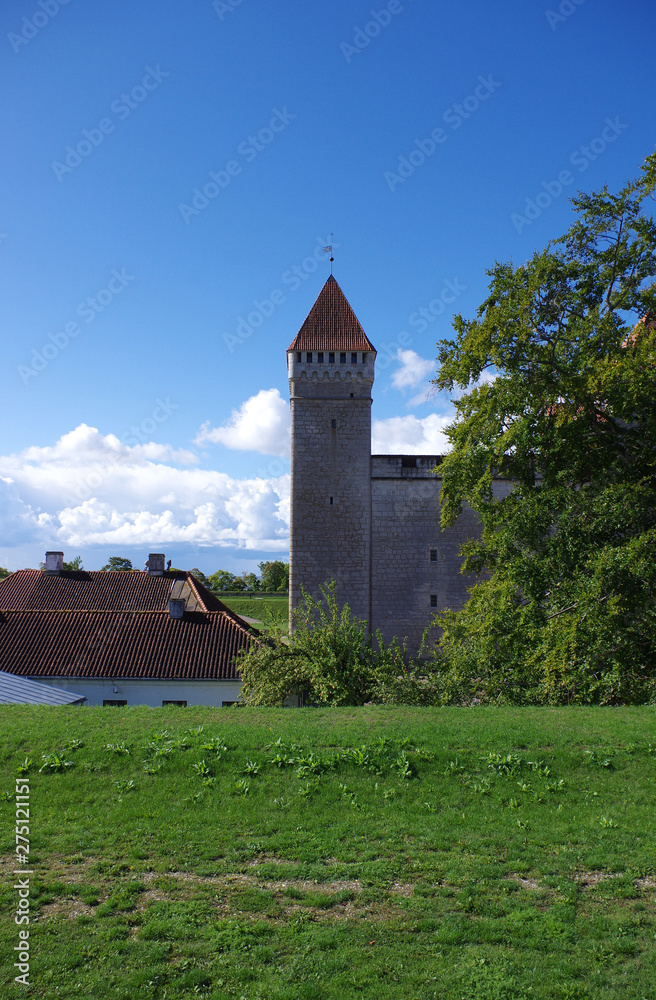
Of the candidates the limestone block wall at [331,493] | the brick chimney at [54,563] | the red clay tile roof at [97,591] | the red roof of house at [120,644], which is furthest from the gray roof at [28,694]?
the brick chimney at [54,563]

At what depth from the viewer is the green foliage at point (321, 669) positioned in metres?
12.3

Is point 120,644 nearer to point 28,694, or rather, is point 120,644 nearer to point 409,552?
point 28,694

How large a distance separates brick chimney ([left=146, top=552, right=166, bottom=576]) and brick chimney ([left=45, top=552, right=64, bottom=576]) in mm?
4444

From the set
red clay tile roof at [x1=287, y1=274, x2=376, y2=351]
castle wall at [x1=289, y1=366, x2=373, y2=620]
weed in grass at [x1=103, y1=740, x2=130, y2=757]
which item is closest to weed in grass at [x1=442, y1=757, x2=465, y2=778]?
weed in grass at [x1=103, y1=740, x2=130, y2=757]

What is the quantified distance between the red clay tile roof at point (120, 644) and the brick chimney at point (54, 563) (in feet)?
39.8

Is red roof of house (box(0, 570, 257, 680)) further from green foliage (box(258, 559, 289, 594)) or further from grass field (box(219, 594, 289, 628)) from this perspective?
green foliage (box(258, 559, 289, 594))

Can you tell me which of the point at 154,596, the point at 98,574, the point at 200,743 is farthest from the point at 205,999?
the point at 98,574

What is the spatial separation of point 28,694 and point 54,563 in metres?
24.1

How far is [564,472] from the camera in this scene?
13.4m

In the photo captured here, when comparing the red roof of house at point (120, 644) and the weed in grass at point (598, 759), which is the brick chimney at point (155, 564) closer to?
the red roof of house at point (120, 644)

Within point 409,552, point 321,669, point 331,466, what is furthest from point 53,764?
point 409,552

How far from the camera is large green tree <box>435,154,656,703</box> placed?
11.6 metres

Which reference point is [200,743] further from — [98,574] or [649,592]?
[98,574]

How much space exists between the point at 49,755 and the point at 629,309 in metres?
13.2
